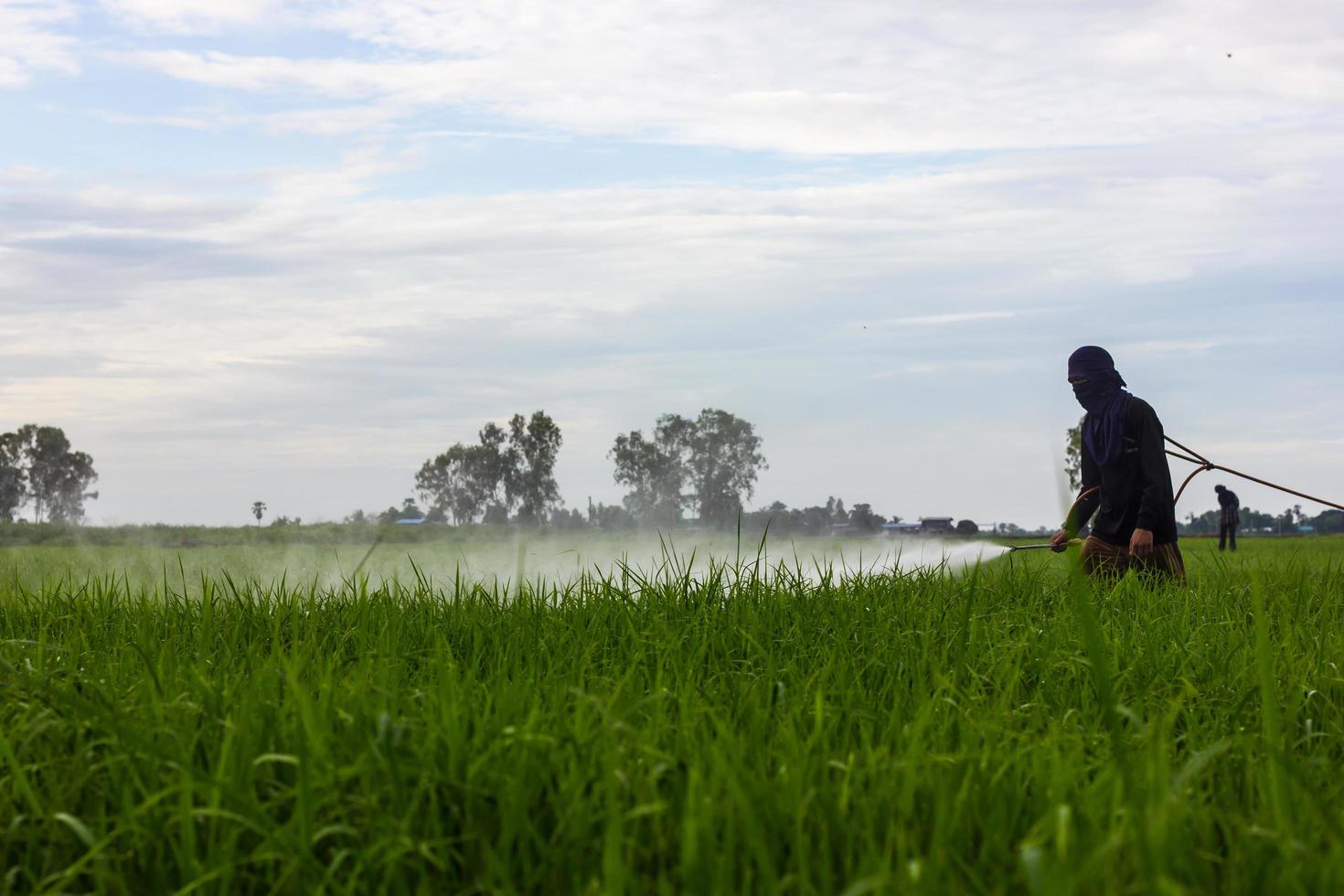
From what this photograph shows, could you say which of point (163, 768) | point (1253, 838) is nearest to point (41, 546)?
point (163, 768)

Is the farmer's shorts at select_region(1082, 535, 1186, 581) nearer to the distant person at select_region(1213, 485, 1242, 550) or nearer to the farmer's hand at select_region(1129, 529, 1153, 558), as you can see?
the farmer's hand at select_region(1129, 529, 1153, 558)

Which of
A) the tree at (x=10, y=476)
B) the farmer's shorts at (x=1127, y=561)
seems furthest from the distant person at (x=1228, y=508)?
the tree at (x=10, y=476)

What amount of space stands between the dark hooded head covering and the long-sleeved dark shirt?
0.28 ft

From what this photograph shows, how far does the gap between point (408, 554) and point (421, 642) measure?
5.21 feet

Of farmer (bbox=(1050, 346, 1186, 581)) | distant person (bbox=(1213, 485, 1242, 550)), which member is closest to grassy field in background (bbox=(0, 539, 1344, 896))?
farmer (bbox=(1050, 346, 1186, 581))

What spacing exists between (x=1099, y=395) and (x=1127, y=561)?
142cm

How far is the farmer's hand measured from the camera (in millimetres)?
9367

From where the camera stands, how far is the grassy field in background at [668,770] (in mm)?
3031

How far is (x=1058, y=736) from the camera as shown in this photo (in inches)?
167

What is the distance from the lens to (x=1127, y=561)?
32.1ft

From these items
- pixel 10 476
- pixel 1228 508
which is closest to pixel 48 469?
pixel 10 476

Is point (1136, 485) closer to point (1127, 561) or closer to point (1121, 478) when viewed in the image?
point (1121, 478)

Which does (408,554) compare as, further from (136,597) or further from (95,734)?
(95,734)

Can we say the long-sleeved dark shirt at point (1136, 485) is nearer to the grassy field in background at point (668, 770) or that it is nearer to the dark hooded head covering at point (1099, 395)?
the dark hooded head covering at point (1099, 395)
